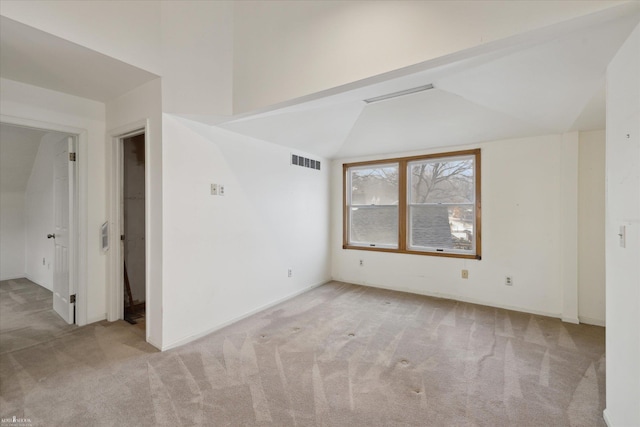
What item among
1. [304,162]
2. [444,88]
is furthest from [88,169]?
[444,88]

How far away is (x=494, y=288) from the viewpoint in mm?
3846

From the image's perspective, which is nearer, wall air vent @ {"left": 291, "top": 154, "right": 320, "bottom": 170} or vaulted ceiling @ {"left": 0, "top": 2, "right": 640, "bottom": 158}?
vaulted ceiling @ {"left": 0, "top": 2, "right": 640, "bottom": 158}

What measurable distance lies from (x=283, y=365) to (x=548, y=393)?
2010mm

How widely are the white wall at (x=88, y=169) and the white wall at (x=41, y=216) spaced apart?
1428 millimetres

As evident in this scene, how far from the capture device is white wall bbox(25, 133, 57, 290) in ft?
14.1

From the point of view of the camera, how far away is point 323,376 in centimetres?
224

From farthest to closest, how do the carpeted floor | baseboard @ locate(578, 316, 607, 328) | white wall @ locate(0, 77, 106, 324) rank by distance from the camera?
baseboard @ locate(578, 316, 607, 328) < white wall @ locate(0, 77, 106, 324) < the carpeted floor

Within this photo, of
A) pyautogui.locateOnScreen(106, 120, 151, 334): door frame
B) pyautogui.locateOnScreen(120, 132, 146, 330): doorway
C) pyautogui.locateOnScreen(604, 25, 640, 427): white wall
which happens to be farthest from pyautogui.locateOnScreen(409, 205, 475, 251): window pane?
pyautogui.locateOnScreen(120, 132, 146, 330): doorway

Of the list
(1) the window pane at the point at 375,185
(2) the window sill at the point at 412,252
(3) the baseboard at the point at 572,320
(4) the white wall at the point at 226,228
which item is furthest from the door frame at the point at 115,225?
(3) the baseboard at the point at 572,320

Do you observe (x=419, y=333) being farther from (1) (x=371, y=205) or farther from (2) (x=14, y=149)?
(2) (x=14, y=149)

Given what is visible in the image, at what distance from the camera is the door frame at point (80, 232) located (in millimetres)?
3092

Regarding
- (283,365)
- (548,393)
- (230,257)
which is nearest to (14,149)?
(230,257)

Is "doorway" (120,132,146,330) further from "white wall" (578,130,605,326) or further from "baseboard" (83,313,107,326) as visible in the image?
"white wall" (578,130,605,326)

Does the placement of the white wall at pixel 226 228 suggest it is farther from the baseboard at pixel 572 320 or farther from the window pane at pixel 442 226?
the baseboard at pixel 572 320
